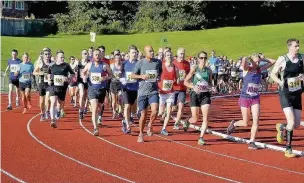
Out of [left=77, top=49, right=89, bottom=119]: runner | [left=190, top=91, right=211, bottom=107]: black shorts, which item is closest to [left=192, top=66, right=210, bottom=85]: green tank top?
[left=190, top=91, right=211, bottom=107]: black shorts

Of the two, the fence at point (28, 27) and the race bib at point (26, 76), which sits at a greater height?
the fence at point (28, 27)

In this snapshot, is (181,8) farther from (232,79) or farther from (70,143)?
(70,143)

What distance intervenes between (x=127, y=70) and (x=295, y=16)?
61.2 meters

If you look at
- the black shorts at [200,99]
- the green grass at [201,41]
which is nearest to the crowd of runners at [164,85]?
the black shorts at [200,99]

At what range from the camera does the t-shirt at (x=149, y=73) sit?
13.2 m

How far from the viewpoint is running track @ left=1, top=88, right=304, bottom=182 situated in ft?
31.8

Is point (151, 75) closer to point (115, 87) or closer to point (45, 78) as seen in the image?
point (45, 78)

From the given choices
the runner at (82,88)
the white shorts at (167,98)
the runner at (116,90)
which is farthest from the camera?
the runner at (82,88)

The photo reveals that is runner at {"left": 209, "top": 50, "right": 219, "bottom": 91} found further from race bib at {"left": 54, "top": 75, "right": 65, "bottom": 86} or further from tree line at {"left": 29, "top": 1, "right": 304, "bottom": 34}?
tree line at {"left": 29, "top": 1, "right": 304, "bottom": 34}

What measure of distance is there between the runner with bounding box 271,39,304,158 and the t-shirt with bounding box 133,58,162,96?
2.79 metres

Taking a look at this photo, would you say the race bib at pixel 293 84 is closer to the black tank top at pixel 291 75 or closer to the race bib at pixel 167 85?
the black tank top at pixel 291 75

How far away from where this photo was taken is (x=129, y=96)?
14797 millimetres

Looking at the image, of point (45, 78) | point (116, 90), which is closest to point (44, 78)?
point (45, 78)

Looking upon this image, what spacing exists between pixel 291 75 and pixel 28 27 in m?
56.9
